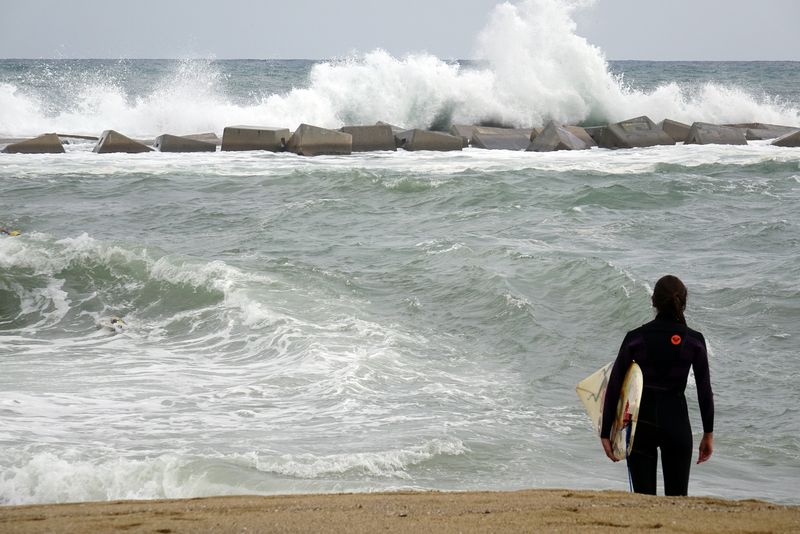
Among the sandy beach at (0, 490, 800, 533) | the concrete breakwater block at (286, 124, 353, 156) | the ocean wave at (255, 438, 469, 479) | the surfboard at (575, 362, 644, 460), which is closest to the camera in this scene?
the sandy beach at (0, 490, 800, 533)

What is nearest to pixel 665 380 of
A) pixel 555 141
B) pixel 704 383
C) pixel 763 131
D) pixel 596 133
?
pixel 704 383

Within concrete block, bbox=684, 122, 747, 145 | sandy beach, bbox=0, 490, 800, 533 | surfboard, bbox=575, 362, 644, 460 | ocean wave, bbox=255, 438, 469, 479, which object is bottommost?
ocean wave, bbox=255, 438, 469, 479

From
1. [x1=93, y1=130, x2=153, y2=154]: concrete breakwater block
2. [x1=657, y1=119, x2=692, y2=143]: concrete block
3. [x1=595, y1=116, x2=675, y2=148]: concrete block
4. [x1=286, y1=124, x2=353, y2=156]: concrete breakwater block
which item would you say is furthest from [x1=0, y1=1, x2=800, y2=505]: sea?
[x1=657, y1=119, x2=692, y2=143]: concrete block

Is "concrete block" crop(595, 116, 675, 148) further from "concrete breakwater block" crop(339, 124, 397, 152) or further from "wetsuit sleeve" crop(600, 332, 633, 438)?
"wetsuit sleeve" crop(600, 332, 633, 438)

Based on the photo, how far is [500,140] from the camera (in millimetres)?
30969

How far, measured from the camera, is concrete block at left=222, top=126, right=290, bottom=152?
1118 inches

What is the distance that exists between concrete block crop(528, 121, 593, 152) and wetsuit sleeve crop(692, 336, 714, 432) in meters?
24.4

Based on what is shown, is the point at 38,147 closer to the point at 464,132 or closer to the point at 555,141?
the point at 464,132

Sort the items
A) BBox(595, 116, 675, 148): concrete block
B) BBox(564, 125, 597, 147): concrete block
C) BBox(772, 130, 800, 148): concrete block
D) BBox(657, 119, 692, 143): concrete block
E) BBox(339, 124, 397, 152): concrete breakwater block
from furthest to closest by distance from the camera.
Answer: BBox(657, 119, 692, 143): concrete block, BBox(564, 125, 597, 147): concrete block, BBox(595, 116, 675, 148): concrete block, BBox(772, 130, 800, 148): concrete block, BBox(339, 124, 397, 152): concrete breakwater block

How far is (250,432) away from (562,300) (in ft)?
17.8

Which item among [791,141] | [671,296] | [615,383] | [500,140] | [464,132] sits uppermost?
[464,132]

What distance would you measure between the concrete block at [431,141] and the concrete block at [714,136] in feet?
22.7

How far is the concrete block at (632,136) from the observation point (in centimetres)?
3000

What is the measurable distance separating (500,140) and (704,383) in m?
26.4
